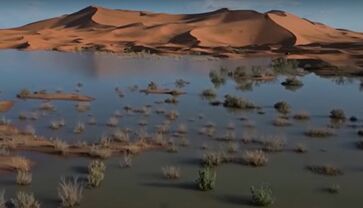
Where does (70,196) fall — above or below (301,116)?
above

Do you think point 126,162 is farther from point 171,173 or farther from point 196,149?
point 196,149

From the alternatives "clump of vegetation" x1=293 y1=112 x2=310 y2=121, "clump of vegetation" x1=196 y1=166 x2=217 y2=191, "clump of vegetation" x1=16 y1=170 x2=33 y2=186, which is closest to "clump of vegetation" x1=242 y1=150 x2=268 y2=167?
"clump of vegetation" x1=196 y1=166 x2=217 y2=191

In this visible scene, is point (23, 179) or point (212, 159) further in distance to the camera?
point (212, 159)

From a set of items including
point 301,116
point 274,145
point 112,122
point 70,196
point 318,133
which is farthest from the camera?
point 301,116

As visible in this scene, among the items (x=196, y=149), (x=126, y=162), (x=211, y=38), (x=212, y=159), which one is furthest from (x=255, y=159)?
(x=211, y=38)

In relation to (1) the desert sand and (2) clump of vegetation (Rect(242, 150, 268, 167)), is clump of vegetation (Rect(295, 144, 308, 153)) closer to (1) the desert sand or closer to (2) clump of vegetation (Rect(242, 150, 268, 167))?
(2) clump of vegetation (Rect(242, 150, 268, 167))

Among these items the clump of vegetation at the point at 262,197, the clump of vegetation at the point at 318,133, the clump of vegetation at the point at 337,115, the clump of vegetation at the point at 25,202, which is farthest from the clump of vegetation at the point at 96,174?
the clump of vegetation at the point at 337,115
